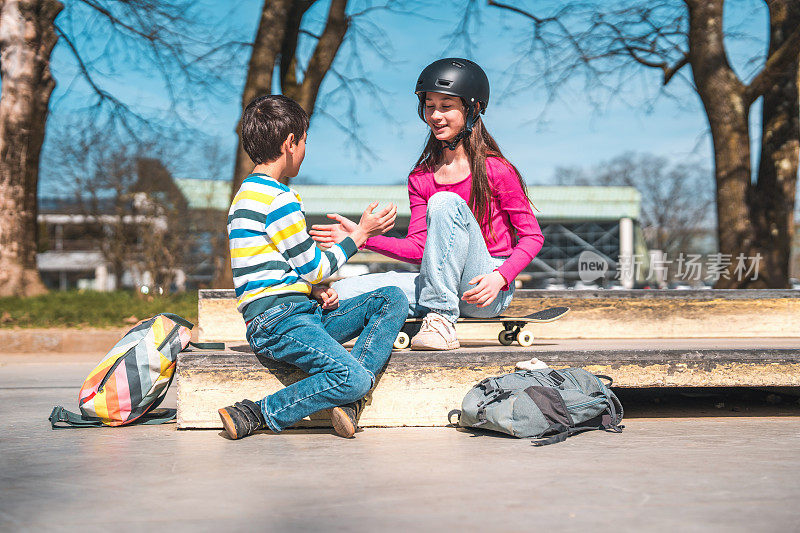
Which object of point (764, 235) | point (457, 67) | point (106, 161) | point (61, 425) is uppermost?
point (106, 161)

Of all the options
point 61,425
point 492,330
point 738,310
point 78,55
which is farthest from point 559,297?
point 78,55

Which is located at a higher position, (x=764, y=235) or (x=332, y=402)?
(x=764, y=235)

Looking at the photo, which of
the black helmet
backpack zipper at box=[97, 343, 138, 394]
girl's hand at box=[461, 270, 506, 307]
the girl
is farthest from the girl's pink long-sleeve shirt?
backpack zipper at box=[97, 343, 138, 394]

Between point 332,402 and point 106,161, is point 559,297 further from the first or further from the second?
point 106,161

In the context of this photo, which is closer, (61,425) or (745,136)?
(61,425)

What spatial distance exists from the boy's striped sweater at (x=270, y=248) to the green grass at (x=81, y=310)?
22.2ft

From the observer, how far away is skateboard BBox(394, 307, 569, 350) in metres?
4.14

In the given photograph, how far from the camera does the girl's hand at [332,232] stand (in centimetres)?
375

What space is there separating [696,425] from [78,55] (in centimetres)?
1372

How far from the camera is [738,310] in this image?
6.05 metres

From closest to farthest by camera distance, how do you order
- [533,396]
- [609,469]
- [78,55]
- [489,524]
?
1. [489,524]
2. [609,469]
3. [533,396]
4. [78,55]

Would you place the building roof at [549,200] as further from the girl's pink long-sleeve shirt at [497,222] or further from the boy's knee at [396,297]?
the boy's knee at [396,297]

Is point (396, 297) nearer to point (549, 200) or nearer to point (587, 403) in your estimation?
point (587, 403)

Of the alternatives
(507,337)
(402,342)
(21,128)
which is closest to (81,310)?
(21,128)
